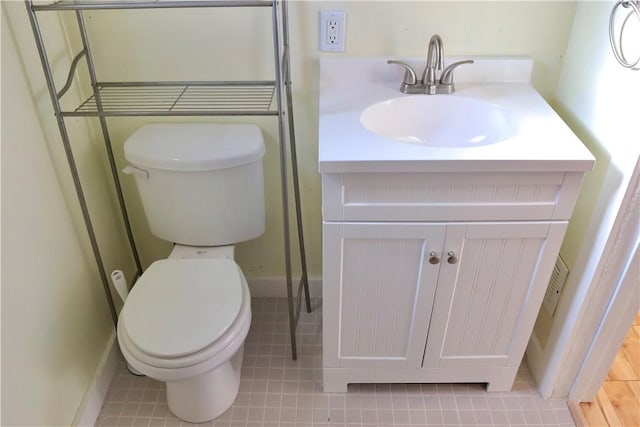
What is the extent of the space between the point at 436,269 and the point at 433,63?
1.84 feet

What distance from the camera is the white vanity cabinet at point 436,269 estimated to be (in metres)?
1.20

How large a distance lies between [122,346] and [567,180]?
1191mm

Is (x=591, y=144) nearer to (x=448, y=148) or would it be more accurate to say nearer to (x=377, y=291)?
(x=448, y=148)

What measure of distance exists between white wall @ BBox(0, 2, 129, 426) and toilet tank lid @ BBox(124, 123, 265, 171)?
0.67 ft

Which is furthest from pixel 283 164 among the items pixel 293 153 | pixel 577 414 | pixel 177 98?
pixel 577 414

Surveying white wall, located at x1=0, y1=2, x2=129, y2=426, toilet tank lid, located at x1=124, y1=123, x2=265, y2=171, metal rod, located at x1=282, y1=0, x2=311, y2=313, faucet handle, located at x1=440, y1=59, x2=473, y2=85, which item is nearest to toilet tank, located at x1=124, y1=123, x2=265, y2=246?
toilet tank lid, located at x1=124, y1=123, x2=265, y2=171

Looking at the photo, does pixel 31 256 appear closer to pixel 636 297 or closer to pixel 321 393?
pixel 321 393

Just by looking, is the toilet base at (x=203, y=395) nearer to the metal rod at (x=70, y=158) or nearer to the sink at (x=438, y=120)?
the metal rod at (x=70, y=158)

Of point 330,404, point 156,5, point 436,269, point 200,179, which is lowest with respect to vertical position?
point 330,404

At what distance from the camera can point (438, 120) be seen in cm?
147

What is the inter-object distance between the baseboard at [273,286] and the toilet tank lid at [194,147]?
64 cm

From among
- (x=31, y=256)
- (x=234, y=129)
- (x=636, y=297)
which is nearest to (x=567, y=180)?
(x=636, y=297)

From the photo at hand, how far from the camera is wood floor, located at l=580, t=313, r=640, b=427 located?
1.58 metres

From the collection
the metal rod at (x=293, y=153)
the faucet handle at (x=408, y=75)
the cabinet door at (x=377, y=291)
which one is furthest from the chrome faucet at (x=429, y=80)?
the cabinet door at (x=377, y=291)
